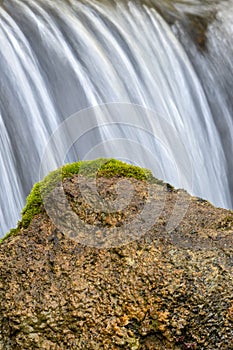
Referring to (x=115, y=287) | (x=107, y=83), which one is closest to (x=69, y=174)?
(x=115, y=287)

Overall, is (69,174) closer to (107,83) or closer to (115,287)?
(115,287)

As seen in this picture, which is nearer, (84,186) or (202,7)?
(84,186)

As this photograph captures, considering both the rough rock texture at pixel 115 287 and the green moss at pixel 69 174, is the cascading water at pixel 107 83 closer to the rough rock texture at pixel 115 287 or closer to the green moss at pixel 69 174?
the green moss at pixel 69 174

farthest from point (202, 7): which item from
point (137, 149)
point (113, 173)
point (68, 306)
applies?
point (68, 306)

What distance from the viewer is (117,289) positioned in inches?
117

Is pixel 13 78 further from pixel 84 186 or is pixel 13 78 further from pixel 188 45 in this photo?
pixel 84 186

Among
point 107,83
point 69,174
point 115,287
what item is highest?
point 107,83

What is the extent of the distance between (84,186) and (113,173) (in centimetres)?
20

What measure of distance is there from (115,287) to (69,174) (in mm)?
719

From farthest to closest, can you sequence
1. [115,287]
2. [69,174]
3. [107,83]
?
Answer: [107,83]
[69,174]
[115,287]

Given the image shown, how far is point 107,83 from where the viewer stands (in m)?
8.70

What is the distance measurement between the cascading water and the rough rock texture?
3690 millimetres

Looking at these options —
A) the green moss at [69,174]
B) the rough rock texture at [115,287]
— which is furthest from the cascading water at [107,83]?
the rough rock texture at [115,287]

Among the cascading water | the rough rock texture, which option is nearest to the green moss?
the rough rock texture
